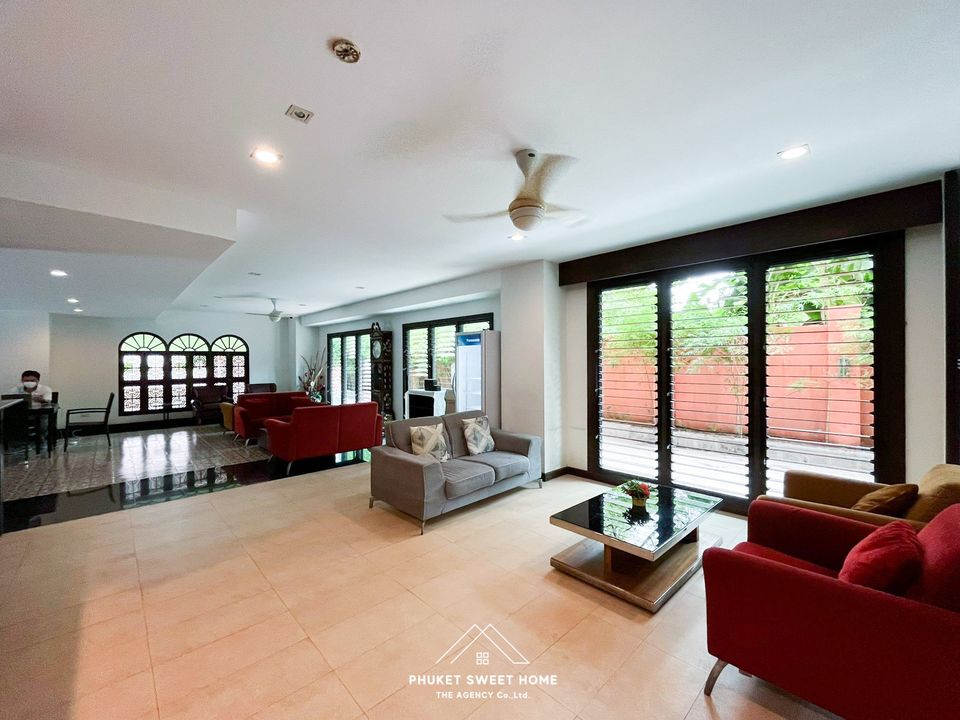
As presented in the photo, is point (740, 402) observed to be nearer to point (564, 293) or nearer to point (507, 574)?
point (564, 293)

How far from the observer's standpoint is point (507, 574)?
275 centimetres

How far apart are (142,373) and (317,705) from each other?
1037 cm

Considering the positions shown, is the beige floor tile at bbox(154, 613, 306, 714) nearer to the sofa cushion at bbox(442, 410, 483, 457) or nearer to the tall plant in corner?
the sofa cushion at bbox(442, 410, 483, 457)

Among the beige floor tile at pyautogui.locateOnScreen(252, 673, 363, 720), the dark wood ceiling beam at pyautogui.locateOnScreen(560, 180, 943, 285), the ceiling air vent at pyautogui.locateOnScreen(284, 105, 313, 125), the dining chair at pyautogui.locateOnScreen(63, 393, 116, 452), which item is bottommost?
the beige floor tile at pyautogui.locateOnScreen(252, 673, 363, 720)

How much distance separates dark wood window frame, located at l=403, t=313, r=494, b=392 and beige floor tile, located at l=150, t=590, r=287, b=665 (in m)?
4.88

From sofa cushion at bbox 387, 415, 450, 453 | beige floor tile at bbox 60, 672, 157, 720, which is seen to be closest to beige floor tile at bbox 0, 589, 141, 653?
beige floor tile at bbox 60, 672, 157, 720

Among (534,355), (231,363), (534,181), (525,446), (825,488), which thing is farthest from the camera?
(231,363)

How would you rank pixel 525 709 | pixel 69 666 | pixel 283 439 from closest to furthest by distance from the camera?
1. pixel 525 709
2. pixel 69 666
3. pixel 283 439

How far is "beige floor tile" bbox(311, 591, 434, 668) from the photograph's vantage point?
2.03m

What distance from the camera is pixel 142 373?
29.7ft

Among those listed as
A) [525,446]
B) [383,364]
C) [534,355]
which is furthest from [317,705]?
[383,364]

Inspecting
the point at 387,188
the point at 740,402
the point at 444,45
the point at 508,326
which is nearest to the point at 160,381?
the point at 508,326

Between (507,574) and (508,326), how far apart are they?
323 cm

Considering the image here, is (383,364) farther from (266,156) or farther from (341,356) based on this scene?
(266,156)
